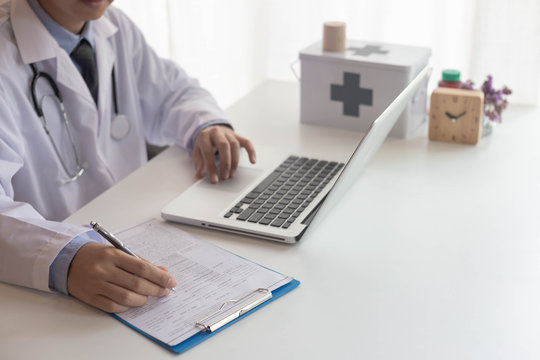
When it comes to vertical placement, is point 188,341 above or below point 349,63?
below

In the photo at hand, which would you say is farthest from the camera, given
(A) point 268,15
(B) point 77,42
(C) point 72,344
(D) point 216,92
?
(D) point 216,92

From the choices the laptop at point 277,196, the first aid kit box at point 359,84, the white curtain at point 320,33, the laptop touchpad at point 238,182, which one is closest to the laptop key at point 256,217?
the laptop at point 277,196

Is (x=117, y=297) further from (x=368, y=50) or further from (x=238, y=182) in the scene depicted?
(x=368, y=50)

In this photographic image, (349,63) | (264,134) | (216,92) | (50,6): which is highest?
A: (50,6)

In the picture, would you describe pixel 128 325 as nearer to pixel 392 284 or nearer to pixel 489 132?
pixel 392 284

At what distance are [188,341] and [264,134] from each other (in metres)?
0.82

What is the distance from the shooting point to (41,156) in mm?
1438

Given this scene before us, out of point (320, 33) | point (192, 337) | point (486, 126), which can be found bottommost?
point (192, 337)

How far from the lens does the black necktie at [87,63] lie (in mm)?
1505

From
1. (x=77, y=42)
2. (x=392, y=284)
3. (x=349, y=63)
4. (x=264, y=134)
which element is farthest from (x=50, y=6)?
(x=392, y=284)

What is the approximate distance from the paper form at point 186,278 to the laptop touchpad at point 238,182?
15 centimetres

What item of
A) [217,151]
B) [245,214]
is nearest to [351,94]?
[217,151]

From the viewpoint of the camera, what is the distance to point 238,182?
1.36 m

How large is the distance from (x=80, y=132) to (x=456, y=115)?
33.8 inches
